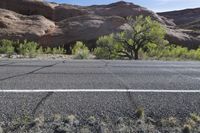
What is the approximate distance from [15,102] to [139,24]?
29643mm

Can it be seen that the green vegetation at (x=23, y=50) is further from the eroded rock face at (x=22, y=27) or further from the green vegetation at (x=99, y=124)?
the green vegetation at (x=99, y=124)

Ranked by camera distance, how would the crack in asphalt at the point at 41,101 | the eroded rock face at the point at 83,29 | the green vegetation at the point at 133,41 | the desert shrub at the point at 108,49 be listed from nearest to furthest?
1. the crack in asphalt at the point at 41,101
2. the desert shrub at the point at 108,49
3. the green vegetation at the point at 133,41
4. the eroded rock face at the point at 83,29

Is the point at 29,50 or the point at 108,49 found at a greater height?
the point at 29,50

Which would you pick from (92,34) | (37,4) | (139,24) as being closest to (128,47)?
(139,24)

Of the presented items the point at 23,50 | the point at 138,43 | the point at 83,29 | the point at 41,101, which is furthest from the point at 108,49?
the point at 41,101

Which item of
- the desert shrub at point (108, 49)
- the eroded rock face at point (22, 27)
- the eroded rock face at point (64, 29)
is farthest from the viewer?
the eroded rock face at point (64, 29)

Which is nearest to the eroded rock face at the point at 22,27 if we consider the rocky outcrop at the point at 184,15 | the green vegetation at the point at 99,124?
the green vegetation at the point at 99,124

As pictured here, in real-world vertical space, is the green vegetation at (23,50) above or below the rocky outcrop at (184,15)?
below

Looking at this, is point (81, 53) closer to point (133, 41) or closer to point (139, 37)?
point (133, 41)

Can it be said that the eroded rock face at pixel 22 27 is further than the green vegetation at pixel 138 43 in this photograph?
Yes

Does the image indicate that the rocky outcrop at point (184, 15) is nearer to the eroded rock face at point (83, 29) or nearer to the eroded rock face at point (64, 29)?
the eroded rock face at point (64, 29)

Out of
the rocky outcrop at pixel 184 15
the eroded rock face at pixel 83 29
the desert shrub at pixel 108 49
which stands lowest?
the desert shrub at pixel 108 49

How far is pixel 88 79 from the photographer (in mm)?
7988

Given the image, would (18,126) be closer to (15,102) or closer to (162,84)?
(15,102)
